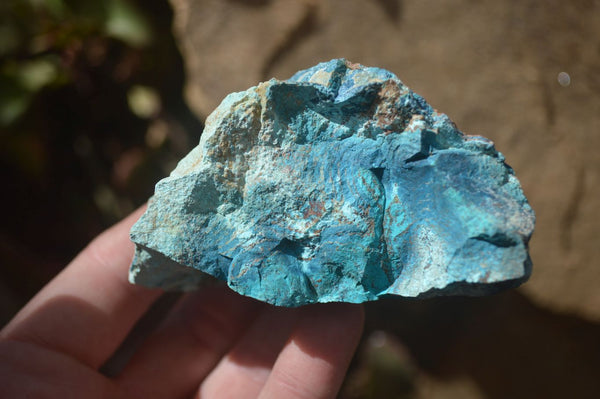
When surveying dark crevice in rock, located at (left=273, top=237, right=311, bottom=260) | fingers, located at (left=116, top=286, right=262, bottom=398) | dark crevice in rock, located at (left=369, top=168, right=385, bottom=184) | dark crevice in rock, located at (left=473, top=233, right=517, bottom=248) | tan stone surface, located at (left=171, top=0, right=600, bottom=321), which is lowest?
fingers, located at (left=116, top=286, right=262, bottom=398)

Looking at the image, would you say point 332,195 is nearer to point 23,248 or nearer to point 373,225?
point 373,225

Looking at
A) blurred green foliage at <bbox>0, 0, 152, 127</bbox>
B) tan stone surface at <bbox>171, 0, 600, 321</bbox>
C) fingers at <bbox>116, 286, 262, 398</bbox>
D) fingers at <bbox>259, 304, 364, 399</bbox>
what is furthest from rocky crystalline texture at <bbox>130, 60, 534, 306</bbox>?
blurred green foliage at <bbox>0, 0, 152, 127</bbox>

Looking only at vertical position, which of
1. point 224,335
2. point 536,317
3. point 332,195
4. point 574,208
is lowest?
point 224,335

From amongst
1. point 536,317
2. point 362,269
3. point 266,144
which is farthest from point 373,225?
point 536,317

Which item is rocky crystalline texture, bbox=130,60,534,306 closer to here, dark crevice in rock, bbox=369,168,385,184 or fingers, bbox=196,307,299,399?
dark crevice in rock, bbox=369,168,385,184

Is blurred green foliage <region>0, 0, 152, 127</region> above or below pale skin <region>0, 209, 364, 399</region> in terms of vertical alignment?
above

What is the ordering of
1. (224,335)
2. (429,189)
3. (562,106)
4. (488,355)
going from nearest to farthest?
1. (429,189)
2. (224,335)
3. (562,106)
4. (488,355)

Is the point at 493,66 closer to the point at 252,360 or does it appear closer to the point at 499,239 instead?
the point at 499,239

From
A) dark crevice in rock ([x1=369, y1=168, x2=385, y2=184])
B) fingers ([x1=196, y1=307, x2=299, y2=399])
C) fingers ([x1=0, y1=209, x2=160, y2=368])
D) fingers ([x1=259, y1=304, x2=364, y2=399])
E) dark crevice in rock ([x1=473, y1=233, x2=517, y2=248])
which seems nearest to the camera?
dark crevice in rock ([x1=473, y1=233, x2=517, y2=248])
